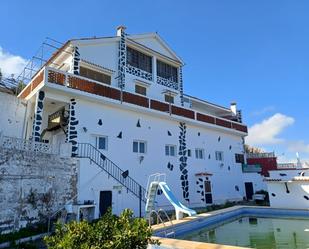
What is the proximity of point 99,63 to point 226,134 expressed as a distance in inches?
508

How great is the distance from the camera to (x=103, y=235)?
4395 mm

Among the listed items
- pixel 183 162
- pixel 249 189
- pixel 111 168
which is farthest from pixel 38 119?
pixel 249 189

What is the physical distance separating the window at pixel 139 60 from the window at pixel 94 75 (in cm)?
236

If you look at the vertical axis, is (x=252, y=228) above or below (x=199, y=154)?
below

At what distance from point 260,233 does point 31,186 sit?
359 inches

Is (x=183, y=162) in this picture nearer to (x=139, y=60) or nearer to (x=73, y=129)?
(x=139, y=60)

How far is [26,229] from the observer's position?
9.51 meters

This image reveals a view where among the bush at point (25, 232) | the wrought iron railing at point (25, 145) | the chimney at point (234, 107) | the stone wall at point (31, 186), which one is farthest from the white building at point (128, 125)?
the chimney at point (234, 107)

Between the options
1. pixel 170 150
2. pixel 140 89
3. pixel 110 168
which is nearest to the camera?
pixel 110 168

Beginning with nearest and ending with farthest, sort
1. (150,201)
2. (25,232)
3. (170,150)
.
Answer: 1. (25,232)
2. (150,201)
3. (170,150)

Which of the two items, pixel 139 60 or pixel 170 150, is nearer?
pixel 170 150

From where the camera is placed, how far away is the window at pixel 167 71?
20.7 m

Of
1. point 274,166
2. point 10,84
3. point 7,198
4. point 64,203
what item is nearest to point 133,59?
point 10,84

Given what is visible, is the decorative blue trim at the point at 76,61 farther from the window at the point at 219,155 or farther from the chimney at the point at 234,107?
the chimney at the point at 234,107
